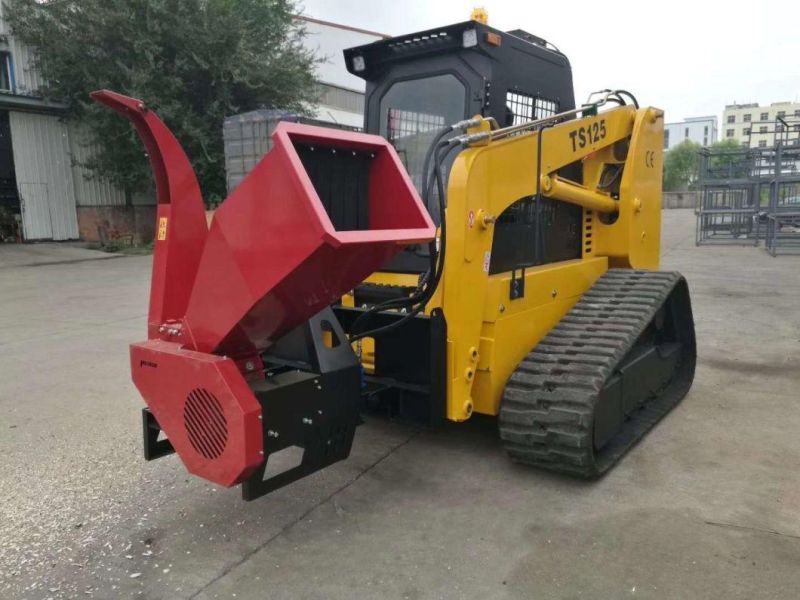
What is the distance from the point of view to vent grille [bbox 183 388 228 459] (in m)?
2.49

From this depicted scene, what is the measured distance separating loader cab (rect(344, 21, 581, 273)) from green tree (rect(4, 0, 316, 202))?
578 inches

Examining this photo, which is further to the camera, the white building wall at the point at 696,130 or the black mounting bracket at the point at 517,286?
the white building wall at the point at 696,130

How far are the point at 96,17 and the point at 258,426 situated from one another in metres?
18.0

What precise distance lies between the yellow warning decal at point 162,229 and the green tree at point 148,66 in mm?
15699

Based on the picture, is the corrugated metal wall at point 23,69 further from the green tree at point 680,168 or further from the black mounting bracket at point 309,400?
the green tree at point 680,168

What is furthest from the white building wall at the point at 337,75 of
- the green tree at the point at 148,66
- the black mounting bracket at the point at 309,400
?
the black mounting bracket at the point at 309,400

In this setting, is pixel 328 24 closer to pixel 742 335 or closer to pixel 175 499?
pixel 742 335

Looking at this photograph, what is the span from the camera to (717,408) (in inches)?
184

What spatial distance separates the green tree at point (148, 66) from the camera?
17219 mm

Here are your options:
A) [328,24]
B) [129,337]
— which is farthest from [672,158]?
[129,337]

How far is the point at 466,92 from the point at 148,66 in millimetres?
16030

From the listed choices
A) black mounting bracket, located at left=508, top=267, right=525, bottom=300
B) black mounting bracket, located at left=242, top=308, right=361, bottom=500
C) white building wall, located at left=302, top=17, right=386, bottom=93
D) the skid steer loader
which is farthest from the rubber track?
white building wall, located at left=302, top=17, right=386, bottom=93

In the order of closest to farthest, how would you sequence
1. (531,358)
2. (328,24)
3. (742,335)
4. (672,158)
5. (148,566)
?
(148,566) < (531,358) < (742,335) < (328,24) < (672,158)

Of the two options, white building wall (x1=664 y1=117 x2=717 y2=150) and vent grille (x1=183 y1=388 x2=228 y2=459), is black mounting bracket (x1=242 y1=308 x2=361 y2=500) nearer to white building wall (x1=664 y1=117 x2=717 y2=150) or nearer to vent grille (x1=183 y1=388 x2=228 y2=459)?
vent grille (x1=183 y1=388 x2=228 y2=459)
